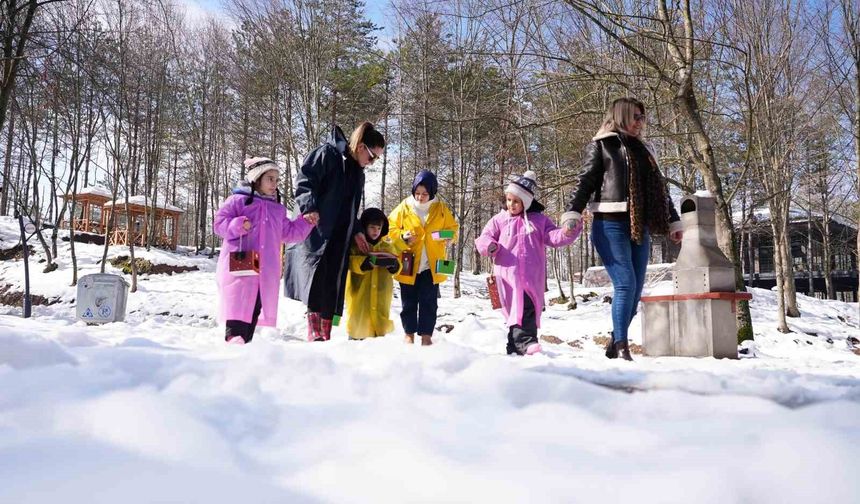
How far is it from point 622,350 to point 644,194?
1089mm

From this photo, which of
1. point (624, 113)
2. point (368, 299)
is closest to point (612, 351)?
point (624, 113)

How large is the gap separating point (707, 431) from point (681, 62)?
243 inches

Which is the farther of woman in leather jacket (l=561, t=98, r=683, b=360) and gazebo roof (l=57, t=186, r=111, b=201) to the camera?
gazebo roof (l=57, t=186, r=111, b=201)

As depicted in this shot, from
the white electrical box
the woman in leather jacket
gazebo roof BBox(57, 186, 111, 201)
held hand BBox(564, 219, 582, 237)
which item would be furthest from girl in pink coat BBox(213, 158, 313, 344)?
gazebo roof BBox(57, 186, 111, 201)

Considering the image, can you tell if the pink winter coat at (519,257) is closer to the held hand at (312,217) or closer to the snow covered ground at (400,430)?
the held hand at (312,217)

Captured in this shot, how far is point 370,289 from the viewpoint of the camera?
484 cm

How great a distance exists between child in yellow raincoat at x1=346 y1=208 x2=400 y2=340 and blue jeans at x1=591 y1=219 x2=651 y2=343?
1689mm

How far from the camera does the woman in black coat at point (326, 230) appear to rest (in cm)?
430

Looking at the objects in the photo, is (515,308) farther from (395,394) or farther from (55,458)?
(55,458)

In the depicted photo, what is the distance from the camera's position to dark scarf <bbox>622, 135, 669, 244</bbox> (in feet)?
12.5

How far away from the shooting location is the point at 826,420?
4.84 feet

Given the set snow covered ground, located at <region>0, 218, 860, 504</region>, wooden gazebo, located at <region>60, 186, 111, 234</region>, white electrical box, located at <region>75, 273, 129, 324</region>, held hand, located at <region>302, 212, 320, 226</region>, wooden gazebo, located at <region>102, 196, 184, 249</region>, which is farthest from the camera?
wooden gazebo, located at <region>60, 186, 111, 234</region>

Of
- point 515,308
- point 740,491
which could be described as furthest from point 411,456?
point 515,308

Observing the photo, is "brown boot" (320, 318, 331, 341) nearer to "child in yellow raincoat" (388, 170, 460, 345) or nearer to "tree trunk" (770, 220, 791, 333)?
"child in yellow raincoat" (388, 170, 460, 345)
